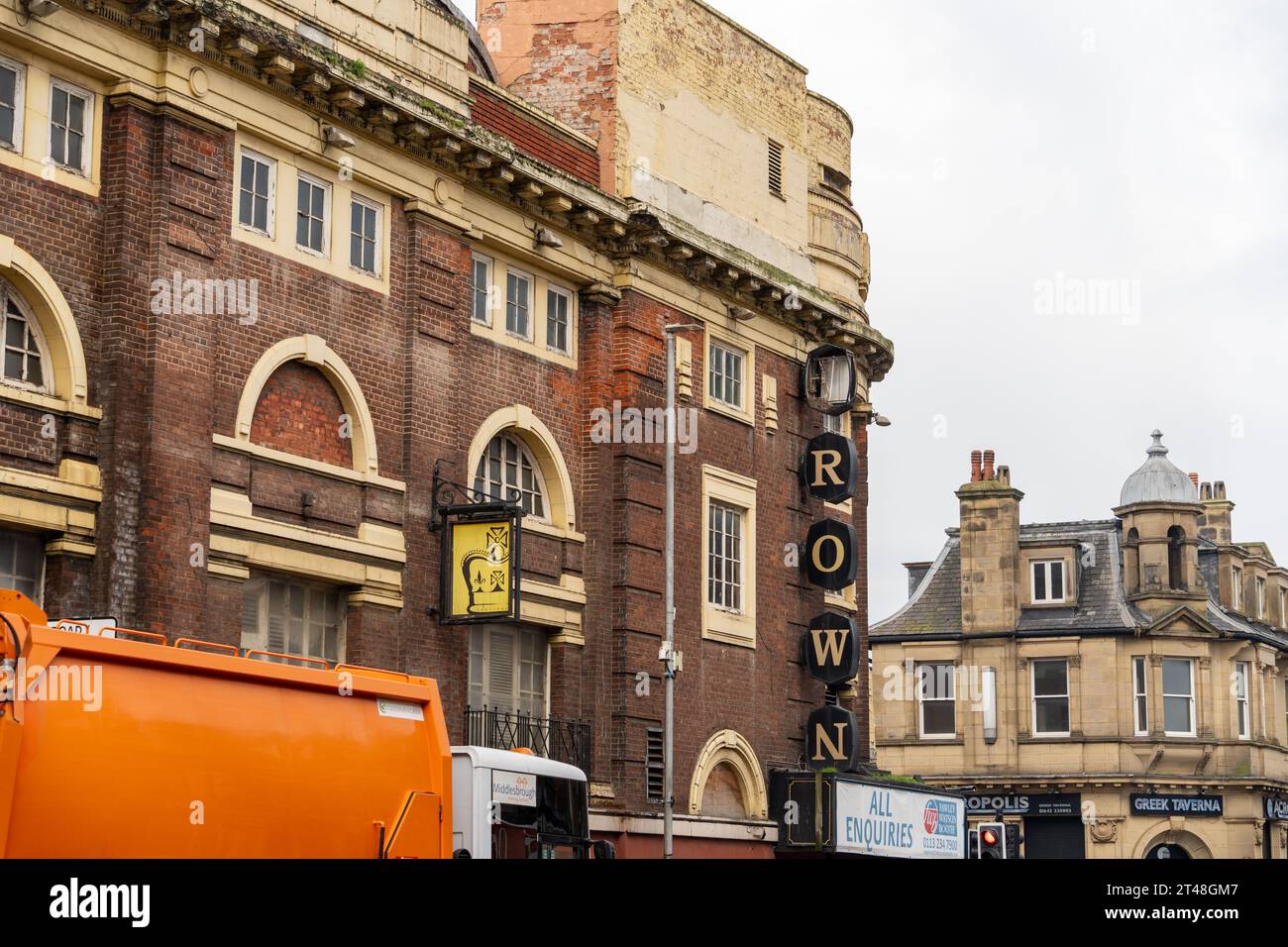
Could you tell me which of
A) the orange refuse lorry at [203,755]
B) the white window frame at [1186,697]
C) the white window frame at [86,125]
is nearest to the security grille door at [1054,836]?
the white window frame at [1186,697]

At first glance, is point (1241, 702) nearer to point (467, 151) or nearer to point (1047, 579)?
point (1047, 579)

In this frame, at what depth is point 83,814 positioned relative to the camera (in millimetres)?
13375

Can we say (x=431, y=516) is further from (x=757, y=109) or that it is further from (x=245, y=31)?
(x=757, y=109)

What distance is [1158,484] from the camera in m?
62.6

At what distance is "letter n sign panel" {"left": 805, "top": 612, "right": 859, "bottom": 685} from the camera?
1358 inches

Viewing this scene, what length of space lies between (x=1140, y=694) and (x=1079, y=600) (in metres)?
3.76

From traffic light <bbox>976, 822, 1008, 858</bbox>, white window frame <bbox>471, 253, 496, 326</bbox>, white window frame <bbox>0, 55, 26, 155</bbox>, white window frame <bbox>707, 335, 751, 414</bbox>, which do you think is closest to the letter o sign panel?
white window frame <bbox>707, 335, 751, 414</bbox>

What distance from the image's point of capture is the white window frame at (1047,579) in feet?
203

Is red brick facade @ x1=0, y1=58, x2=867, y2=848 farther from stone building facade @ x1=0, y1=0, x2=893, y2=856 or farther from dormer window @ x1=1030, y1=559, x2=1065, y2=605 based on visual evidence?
dormer window @ x1=1030, y1=559, x2=1065, y2=605

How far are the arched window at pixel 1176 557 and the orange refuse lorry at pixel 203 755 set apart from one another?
4789cm

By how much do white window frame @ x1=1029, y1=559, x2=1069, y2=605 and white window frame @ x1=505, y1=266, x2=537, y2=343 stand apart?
36478 millimetres

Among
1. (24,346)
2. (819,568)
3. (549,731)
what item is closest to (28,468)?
(24,346)

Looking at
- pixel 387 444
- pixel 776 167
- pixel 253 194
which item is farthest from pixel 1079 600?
pixel 253 194

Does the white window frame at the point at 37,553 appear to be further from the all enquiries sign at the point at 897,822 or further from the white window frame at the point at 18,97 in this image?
the all enquiries sign at the point at 897,822
